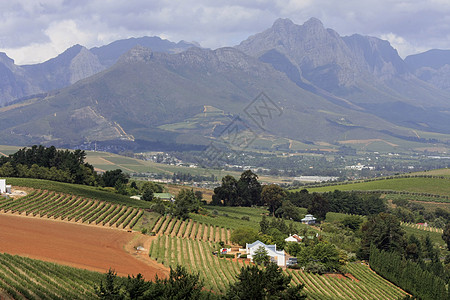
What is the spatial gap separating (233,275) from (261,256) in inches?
365

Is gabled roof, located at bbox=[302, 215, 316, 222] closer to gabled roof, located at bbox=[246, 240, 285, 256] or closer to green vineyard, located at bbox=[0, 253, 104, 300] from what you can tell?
gabled roof, located at bbox=[246, 240, 285, 256]

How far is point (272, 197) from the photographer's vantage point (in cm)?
11325

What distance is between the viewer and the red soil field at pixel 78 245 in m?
56.5

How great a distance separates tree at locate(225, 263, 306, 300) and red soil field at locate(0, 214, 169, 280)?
17768mm

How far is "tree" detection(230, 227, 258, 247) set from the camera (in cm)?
7569

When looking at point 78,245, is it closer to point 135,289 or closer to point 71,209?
point 71,209

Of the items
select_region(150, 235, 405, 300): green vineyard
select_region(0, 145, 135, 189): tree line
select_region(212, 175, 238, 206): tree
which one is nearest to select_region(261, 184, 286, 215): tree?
select_region(212, 175, 238, 206): tree

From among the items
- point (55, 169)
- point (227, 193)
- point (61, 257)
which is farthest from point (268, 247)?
point (227, 193)

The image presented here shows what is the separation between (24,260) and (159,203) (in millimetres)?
42885

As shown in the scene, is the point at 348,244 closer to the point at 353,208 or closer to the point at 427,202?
the point at 353,208

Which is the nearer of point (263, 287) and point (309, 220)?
point (263, 287)

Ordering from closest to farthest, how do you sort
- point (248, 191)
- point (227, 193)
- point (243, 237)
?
point (243, 237) < point (227, 193) < point (248, 191)

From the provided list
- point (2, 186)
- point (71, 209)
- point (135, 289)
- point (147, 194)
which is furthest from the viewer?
point (147, 194)

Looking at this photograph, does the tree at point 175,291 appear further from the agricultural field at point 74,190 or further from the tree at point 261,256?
the agricultural field at point 74,190
